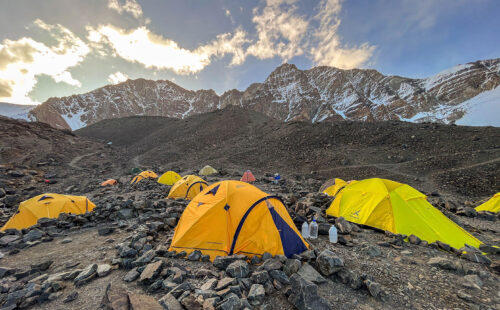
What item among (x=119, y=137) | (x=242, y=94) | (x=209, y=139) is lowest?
A: (x=209, y=139)

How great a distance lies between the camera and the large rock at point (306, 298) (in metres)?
3.34

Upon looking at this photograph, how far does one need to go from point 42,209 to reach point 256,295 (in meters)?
10.8

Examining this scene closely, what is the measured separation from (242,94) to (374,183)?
637 ft

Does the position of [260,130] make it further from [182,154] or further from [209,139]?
[182,154]

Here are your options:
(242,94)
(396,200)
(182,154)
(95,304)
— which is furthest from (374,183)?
(242,94)

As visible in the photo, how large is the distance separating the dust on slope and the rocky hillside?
102 metres

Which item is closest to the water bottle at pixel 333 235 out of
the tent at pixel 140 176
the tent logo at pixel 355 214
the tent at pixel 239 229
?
the tent at pixel 239 229

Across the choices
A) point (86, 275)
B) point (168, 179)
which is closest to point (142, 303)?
point (86, 275)

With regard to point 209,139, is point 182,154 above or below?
below

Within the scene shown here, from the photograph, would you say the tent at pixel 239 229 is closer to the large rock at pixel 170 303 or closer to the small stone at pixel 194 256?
the small stone at pixel 194 256

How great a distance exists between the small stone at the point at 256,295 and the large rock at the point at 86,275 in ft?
11.2

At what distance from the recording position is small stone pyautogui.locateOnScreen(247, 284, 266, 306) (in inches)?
134

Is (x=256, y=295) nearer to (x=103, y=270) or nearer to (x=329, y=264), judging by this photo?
(x=329, y=264)

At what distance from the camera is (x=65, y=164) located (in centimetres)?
2786
